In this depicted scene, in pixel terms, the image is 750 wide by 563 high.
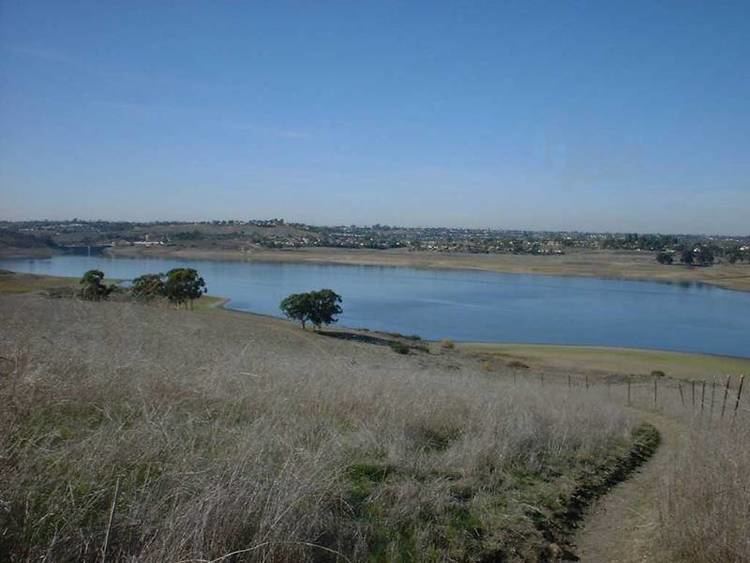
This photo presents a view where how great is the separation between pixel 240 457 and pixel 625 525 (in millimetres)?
3743

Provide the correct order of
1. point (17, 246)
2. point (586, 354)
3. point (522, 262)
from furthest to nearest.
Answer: point (522, 262), point (586, 354), point (17, 246)

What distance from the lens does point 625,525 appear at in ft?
19.7

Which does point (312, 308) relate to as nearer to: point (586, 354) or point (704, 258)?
point (586, 354)

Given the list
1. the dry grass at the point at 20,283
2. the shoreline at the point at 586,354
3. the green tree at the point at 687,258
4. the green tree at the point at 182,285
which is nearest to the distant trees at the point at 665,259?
the green tree at the point at 687,258

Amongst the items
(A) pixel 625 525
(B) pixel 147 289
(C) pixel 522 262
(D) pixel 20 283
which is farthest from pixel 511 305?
(A) pixel 625 525

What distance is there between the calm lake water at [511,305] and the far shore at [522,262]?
746 centimetres

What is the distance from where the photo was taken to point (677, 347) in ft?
181

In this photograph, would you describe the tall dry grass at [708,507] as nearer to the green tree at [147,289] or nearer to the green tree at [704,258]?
the green tree at [147,289]

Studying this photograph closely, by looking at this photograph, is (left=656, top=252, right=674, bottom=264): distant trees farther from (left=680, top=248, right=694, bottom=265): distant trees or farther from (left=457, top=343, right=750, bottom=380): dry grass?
(left=457, top=343, right=750, bottom=380): dry grass

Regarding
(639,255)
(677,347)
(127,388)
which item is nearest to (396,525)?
(127,388)

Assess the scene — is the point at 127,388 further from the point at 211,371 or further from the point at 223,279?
the point at 223,279

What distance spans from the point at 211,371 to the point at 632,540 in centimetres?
431

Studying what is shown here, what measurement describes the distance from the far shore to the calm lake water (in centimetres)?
746

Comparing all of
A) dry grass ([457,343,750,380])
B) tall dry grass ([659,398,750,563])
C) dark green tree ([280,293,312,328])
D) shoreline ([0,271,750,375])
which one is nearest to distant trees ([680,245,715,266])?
shoreline ([0,271,750,375])
